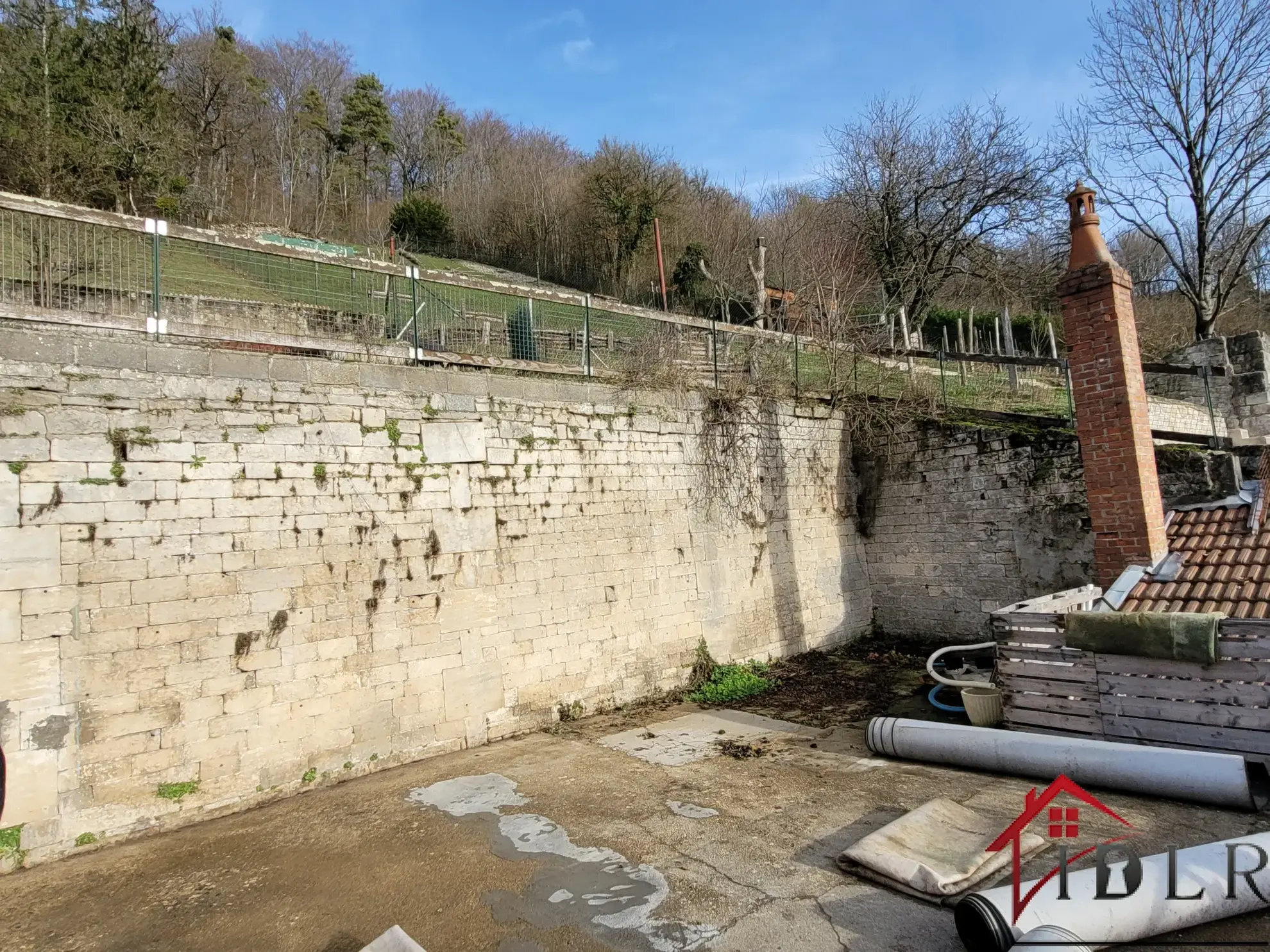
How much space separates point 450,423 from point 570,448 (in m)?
1.42

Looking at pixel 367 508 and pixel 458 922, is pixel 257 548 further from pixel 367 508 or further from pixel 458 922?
pixel 458 922

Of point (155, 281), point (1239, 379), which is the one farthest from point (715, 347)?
point (1239, 379)

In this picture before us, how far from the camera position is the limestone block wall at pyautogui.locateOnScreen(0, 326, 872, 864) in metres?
4.21

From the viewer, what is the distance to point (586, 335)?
761 cm

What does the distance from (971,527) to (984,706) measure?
3.86 m

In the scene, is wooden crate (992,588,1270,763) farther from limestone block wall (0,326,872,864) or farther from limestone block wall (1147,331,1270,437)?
limestone block wall (1147,331,1270,437)

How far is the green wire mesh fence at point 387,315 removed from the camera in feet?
15.8

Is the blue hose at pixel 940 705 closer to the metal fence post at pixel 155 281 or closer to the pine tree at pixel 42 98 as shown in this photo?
the metal fence post at pixel 155 281

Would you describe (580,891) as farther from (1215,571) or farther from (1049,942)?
(1215,571)

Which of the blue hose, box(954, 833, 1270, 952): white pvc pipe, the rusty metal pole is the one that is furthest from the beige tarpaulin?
the rusty metal pole

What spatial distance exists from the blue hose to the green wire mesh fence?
14.5ft

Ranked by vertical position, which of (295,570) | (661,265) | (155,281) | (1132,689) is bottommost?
(1132,689)

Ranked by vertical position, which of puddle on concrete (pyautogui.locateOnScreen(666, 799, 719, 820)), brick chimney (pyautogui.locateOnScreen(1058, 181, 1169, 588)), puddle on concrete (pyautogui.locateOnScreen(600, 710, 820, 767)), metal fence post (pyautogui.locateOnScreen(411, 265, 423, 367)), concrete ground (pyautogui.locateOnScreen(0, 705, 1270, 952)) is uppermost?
metal fence post (pyautogui.locateOnScreen(411, 265, 423, 367))

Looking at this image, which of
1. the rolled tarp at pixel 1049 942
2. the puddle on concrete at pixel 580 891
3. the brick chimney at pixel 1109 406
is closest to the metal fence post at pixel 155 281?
the puddle on concrete at pixel 580 891
